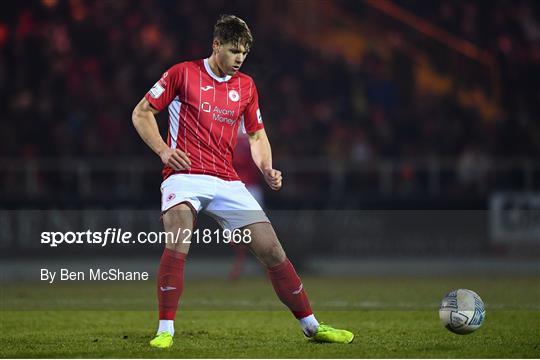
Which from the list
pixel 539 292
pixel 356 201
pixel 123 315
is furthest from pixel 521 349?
pixel 356 201

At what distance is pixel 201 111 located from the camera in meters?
7.12

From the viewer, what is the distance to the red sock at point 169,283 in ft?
22.8

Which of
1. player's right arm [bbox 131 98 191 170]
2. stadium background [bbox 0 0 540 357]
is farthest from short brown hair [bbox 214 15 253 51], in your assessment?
stadium background [bbox 0 0 540 357]

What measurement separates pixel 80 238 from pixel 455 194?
258 inches

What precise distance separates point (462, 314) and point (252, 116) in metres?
1.96

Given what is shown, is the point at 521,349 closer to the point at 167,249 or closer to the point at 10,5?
the point at 167,249

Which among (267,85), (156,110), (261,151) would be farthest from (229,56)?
(267,85)

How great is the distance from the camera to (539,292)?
12.2 m

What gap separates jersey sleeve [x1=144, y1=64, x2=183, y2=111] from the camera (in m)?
6.99

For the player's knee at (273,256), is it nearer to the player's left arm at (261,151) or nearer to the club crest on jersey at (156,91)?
the player's left arm at (261,151)

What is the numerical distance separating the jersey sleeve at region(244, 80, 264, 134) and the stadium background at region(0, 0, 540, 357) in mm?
4736

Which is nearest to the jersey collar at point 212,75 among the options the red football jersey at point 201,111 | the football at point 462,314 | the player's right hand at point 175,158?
the red football jersey at point 201,111

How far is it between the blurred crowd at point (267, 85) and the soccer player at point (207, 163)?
9.72 m

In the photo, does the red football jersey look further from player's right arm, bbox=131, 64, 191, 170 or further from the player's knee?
the player's knee
